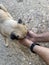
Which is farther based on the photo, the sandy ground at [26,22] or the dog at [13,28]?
the sandy ground at [26,22]

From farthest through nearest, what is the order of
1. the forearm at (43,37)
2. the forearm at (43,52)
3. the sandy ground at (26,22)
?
the sandy ground at (26,22), the forearm at (43,37), the forearm at (43,52)

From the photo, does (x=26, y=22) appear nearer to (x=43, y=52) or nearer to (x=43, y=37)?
(x=43, y=37)

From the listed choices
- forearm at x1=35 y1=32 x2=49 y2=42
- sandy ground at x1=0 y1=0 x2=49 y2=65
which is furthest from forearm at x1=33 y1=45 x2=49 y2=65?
sandy ground at x1=0 y1=0 x2=49 y2=65

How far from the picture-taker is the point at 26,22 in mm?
3410

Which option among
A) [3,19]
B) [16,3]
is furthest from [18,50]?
[16,3]

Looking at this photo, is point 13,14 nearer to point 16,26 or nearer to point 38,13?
point 38,13

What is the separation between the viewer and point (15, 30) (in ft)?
8.66

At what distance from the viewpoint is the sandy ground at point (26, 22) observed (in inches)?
119

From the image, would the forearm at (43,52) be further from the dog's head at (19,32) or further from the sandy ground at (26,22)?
the sandy ground at (26,22)

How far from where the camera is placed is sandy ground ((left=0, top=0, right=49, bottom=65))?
302 centimetres

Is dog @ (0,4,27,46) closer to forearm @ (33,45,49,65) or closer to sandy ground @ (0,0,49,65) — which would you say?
forearm @ (33,45,49,65)

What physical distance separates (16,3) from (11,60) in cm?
121

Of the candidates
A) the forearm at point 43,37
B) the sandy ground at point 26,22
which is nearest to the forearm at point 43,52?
the forearm at point 43,37

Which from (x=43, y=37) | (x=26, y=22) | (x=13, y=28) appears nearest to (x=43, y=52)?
(x=43, y=37)
